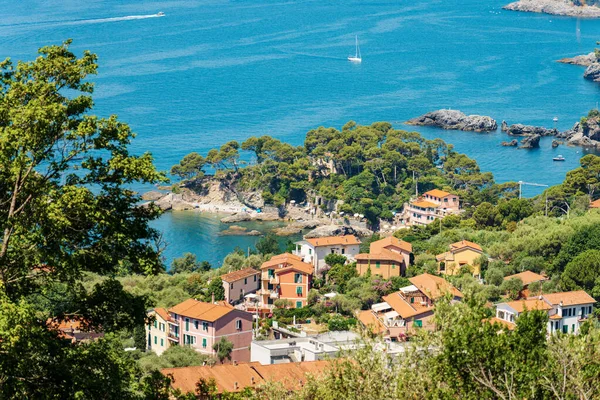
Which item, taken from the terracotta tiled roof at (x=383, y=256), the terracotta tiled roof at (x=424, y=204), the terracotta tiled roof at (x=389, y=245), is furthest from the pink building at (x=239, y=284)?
the terracotta tiled roof at (x=424, y=204)

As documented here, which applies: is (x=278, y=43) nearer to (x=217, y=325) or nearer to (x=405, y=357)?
(x=217, y=325)

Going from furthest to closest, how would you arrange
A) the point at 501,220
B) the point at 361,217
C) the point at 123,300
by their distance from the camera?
the point at 361,217 → the point at 501,220 → the point at 123,300

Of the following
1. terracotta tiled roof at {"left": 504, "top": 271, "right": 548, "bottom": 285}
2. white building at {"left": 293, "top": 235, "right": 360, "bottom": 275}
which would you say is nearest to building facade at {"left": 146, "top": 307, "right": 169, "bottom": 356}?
white building at {"left": 293, "top": 235, "right": 360, "bottom": 275}

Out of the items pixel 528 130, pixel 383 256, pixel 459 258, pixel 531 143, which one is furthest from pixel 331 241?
pixel 528 130

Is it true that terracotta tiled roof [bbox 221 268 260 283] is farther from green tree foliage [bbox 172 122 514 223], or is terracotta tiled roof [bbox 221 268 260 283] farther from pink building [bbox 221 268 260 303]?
green tree foliage [bbox 172 122 514 223]

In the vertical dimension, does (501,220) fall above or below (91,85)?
below

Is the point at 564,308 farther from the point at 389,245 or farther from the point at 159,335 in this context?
the point at 159,335

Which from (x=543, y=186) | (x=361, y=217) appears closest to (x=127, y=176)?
(x=361, y=217)
